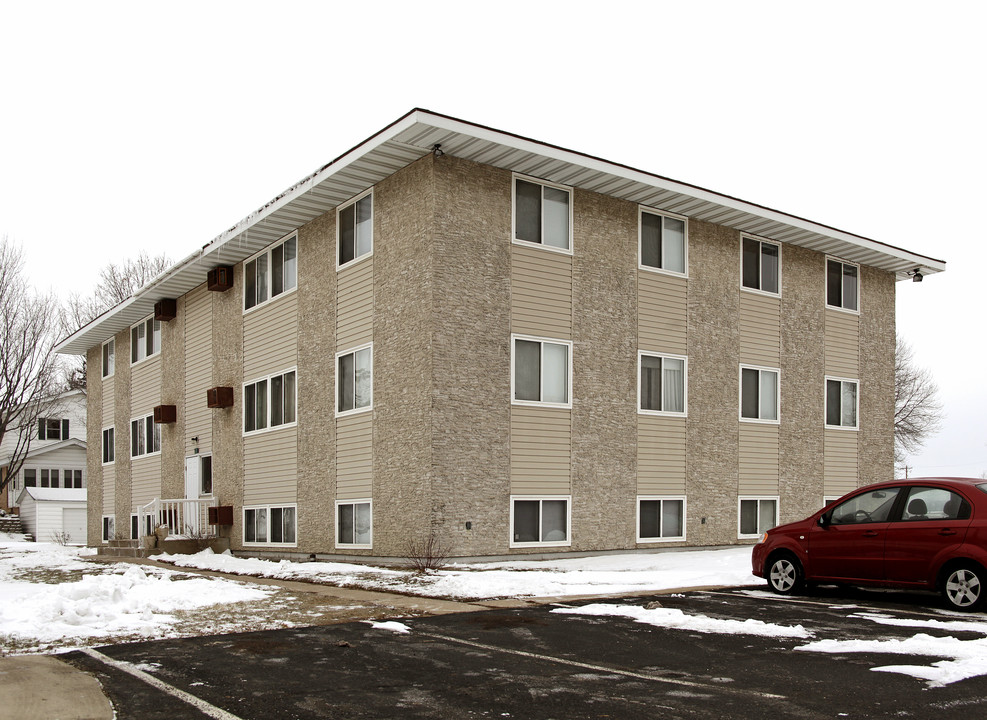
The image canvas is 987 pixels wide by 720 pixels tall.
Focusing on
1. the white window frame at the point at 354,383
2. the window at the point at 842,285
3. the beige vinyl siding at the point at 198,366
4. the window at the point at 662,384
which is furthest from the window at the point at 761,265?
the beige vinyl siding at the point at 198,366

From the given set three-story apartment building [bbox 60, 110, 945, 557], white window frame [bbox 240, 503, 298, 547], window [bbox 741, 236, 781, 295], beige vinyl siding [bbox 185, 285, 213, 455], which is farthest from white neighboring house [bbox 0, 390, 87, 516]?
window [bbox 741, 236, 781, 295]

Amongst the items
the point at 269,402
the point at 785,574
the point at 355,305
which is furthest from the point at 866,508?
the point at 269,402

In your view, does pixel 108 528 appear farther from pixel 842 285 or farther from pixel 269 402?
pixel 842 285

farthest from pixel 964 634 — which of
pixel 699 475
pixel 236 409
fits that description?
pixel 236 409

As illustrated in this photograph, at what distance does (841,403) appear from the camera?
79.0 ft

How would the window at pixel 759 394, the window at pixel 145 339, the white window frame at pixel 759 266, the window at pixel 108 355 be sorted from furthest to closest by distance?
1. the window at pixel 108 355
2. the window at pixel 145 339
3. the white window frame at pixel 759 266
4. the window at pixel 759 394

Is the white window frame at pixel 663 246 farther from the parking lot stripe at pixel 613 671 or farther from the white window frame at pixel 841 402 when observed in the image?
the parking lot stripe at pixel 613 671

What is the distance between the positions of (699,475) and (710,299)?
4.03m

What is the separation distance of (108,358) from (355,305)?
63.0 ft

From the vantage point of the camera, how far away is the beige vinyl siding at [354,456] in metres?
18.3

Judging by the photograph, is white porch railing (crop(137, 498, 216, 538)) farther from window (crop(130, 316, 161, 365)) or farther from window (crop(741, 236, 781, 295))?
window (crop(741, 236, 781, 295))

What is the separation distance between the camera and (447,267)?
55.7 feet

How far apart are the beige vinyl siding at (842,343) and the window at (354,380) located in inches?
479

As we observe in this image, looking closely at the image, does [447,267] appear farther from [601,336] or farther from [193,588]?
[193,588]
